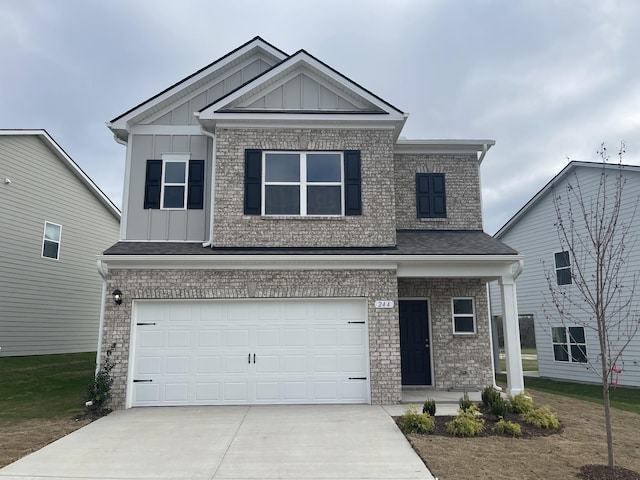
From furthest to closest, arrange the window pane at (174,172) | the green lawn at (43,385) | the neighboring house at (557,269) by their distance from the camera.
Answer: the neighboring house at (557,269), the window pane at (174,172), the green lawn at (43,385)

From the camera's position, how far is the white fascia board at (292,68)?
1091cm

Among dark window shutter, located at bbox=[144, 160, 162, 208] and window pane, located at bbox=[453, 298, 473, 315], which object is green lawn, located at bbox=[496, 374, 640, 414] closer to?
window pane, located at bbox=[453, 298, 473, 315]

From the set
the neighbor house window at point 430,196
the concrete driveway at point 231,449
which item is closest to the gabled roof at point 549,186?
the neighbor house window at point 430,196

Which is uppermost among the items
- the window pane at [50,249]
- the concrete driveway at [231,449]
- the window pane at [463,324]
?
the window pane at [50,249]

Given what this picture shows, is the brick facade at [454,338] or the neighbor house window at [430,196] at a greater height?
the neighbor house window at [430,196]

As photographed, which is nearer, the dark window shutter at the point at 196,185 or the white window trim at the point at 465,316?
the dark window shutter at the point at 196,185

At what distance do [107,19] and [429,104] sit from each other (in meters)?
15.0

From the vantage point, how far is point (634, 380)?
15391 mm

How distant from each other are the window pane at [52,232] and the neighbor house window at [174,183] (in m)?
8.19

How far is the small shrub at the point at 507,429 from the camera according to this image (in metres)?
7.41

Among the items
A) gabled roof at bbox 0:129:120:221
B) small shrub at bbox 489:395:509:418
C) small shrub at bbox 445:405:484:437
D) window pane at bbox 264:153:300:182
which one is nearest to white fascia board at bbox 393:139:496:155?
window pane at bbox 264:153:300:182

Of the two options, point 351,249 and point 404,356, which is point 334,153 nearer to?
point 351,249

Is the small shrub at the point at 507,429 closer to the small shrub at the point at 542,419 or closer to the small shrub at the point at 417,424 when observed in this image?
the small shrub at the point at 542,419

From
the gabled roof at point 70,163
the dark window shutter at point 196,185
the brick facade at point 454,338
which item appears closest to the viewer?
the dark window shutter at point 196,185
